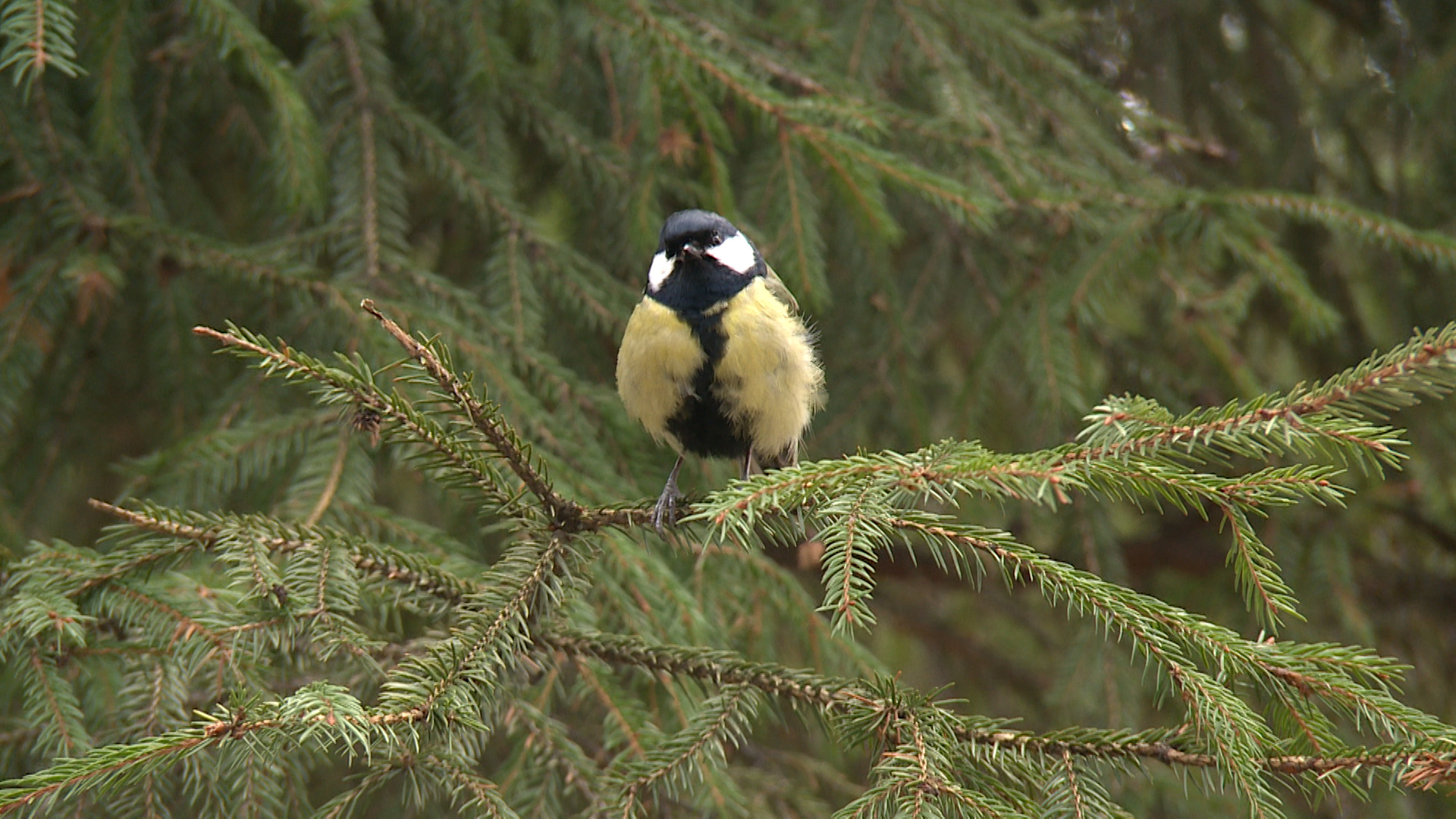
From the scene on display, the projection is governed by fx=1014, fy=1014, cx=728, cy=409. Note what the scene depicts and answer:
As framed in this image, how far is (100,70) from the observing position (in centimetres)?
205

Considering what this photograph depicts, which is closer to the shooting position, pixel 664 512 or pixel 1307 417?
pixel 1307 417

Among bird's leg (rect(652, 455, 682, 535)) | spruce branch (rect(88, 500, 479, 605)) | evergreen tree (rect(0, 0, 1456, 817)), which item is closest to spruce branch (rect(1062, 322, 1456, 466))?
evergreen tree (rect(0, 0, 1456, 817))

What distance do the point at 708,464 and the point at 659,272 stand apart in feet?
2.47

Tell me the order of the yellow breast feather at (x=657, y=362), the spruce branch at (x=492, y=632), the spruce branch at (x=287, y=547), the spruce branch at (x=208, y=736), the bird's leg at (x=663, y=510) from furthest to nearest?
the yellow breast feather at (x=657, y=362), the bird's leg at (x=663, y=510), the spruce branch at (x=287, y=547), the spruce branch at (x=492, y=632), the spruce branch at (x=208, y=736)

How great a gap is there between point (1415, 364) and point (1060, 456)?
1.31ft

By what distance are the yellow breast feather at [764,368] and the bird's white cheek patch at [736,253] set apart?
0.06 metres

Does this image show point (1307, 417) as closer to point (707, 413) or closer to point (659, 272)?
point (707, 413)

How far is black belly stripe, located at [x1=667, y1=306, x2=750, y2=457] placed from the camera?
2219 millimetres

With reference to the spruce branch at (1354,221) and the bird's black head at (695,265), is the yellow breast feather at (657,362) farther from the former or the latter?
the spruce branch at (1354,221)

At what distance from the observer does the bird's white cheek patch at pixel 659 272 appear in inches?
89.7

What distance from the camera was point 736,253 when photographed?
2350 mm

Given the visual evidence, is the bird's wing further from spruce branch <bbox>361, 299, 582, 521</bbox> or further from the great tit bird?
spruce branch <bbox>361, 299, 582, 521</bbox>

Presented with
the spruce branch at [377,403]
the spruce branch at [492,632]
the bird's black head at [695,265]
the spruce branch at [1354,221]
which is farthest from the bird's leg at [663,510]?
the spruce branch at [1354,221]

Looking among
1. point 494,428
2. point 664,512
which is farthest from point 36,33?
point 664,512
